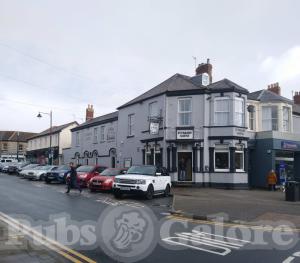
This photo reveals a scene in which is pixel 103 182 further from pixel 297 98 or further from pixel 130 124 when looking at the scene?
pixel 297 98

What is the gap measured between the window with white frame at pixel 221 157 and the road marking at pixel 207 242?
Answer: 57.1ft

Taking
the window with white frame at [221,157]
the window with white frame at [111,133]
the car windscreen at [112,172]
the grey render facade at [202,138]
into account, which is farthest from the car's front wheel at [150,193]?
the window with white frame at [111,133]

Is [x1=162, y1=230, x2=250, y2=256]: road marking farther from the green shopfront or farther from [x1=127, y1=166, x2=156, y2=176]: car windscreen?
the green shopfront

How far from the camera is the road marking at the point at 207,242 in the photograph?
8.24 metres

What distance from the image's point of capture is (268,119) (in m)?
31.1

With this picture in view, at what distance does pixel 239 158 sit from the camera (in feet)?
90.9

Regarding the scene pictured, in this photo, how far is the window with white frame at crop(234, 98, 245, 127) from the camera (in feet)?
90.3

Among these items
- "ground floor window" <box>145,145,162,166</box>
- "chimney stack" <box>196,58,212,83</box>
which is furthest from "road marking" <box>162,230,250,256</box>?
"chimney stack" <box>196,58,212,83</box>

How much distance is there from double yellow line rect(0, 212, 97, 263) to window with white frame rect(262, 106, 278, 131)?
24469mm

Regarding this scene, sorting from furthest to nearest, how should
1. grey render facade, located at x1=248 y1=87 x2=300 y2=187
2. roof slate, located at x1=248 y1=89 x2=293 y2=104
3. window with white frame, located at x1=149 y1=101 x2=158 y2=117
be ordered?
roof slate, located at x1=248 y1=89 x2=293 y2=104 < window with white frame, located at x1=149 y1=101 x2=158 y2=117 < grey render facade, located at x1=248 y1=87 x2=300 y2=187

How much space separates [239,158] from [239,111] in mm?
3483

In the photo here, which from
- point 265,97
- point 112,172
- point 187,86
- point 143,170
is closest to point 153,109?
point 187,86

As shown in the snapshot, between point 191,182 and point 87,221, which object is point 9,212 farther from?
point 191,182

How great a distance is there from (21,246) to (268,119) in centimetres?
2665
